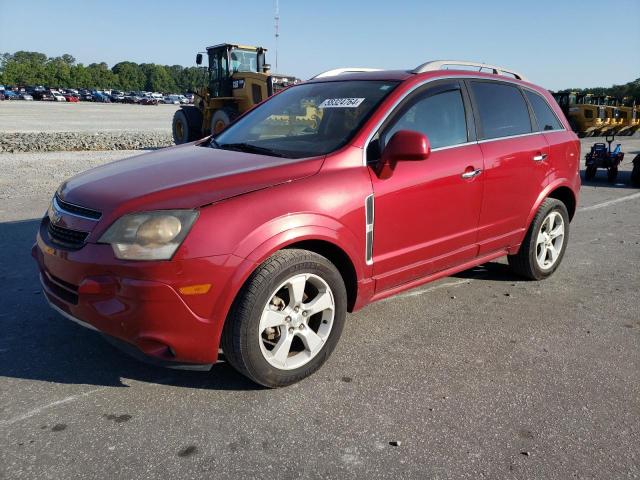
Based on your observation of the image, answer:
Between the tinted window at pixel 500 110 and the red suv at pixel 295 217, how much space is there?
17mm

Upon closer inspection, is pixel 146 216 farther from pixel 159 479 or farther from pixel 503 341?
pixel 503 341

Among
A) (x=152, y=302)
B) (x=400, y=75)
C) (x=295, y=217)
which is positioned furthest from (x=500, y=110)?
(x=152, y=302)

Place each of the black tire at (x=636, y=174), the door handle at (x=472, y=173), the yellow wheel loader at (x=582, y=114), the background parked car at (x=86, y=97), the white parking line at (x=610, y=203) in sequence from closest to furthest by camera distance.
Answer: the door handle at (x=472, y=173) < the white parking line at (x=610, y=203) < the black tire at (x=636, y=174) < the yellow wheel loader at (x=582, y=114) < the background parked car at (x=86, y=97)

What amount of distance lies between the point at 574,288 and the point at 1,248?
548 centimetres

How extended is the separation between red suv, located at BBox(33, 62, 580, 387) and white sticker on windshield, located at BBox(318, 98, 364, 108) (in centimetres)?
1

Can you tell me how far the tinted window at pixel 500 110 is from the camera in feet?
13.5

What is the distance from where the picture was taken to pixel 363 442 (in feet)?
8.26

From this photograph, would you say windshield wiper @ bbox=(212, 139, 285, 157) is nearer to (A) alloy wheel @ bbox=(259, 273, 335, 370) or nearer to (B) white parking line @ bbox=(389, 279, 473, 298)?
(A) alloy wheel @ bbox=(259, 273, 335, 370)

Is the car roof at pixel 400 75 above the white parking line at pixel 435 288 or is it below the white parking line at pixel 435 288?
above

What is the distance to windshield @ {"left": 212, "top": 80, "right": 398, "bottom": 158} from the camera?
135 inches

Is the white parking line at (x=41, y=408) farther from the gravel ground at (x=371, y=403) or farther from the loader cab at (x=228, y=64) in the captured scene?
the loader cab at (x=228, y=64)

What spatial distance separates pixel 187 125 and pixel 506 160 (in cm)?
1401

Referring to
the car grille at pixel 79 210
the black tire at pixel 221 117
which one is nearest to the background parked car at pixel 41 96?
the black tire at pixel 221 117

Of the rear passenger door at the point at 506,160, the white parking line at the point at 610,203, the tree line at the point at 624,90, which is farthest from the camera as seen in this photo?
the tree line at the point at 624,90
